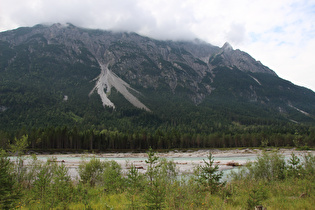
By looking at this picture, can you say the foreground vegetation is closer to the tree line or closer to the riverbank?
the riverbank

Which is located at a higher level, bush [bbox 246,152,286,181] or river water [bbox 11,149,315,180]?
bush [bbox 246,152,286,181]

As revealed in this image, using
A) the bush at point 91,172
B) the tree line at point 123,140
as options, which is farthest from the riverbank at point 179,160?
the tree line at point 123,140

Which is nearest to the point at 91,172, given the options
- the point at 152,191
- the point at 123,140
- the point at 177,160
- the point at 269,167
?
the point at 152,191

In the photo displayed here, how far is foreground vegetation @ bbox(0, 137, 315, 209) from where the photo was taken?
897 centimetres

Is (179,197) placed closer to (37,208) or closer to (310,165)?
(37,208)

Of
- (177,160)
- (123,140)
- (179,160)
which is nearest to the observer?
(177,160)

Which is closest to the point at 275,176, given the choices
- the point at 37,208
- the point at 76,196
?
the point at 76,196

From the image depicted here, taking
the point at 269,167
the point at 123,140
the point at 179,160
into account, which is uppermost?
the point at 269,167

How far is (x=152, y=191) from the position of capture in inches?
343

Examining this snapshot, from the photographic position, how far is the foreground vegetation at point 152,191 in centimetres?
897

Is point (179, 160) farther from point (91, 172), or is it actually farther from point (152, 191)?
point (152, 191)

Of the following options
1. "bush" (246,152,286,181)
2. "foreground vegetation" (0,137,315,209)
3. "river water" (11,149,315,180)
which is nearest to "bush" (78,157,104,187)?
"foreground vegetation" (0,137,315,209)

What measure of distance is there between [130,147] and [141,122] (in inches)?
2758

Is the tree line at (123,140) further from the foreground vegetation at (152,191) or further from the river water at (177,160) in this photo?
A: the foreground vegetation at (152,191)
